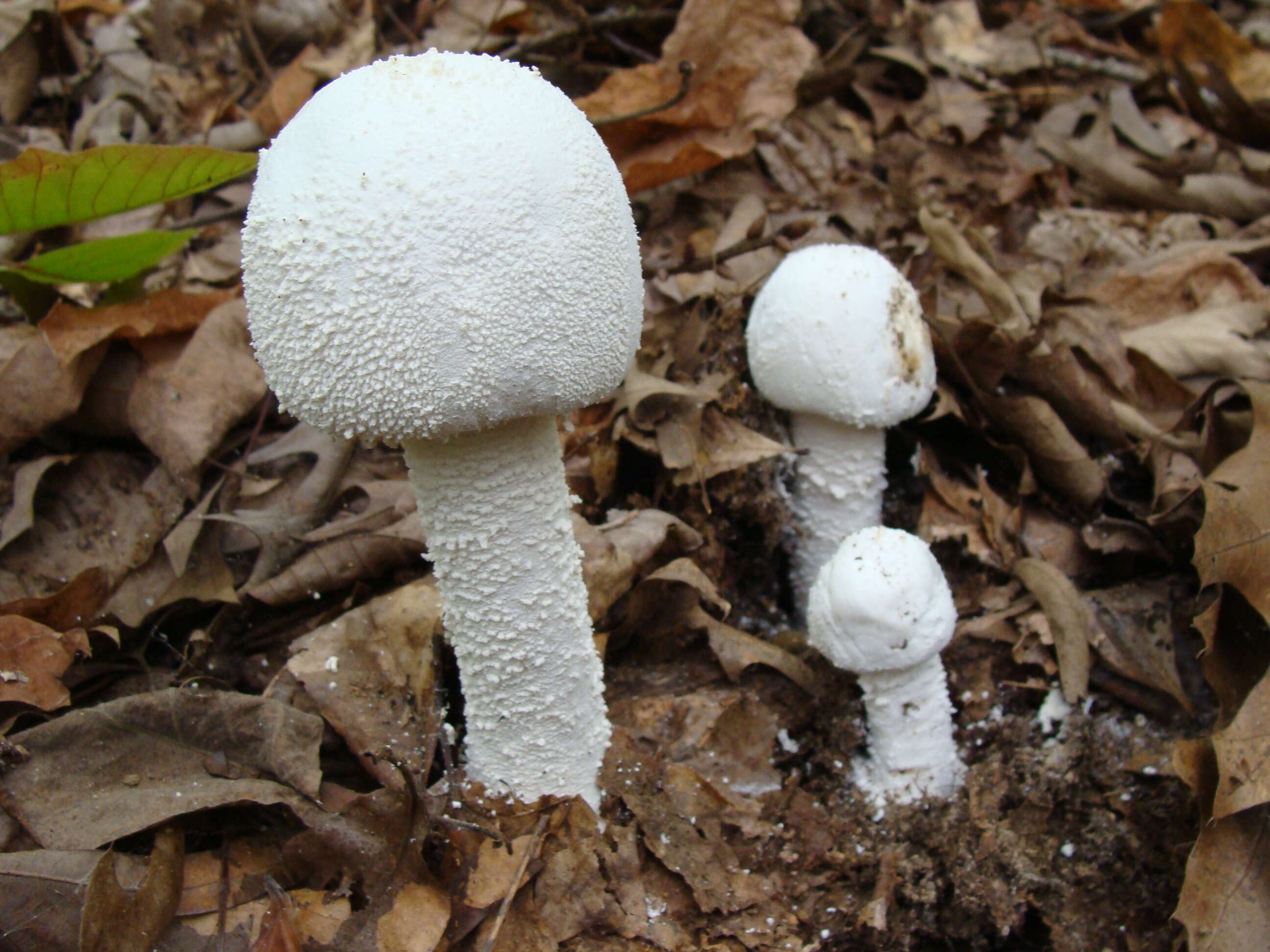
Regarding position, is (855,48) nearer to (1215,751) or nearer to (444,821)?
(1215,751)

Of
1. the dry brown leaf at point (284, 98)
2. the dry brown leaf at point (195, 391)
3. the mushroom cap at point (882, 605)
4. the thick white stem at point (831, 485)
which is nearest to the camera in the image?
the mushroom cap at point (882, 605)

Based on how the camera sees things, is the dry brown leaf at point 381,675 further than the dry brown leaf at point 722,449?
No

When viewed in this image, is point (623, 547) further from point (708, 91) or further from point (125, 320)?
point (708, 91)

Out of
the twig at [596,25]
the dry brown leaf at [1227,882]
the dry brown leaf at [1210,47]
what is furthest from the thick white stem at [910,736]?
the dry brown leaf at [1210,47]

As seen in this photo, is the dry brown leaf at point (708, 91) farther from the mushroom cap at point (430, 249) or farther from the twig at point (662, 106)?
the mushroom cap at point (430, 249)

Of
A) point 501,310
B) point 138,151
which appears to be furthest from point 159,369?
point 501,310

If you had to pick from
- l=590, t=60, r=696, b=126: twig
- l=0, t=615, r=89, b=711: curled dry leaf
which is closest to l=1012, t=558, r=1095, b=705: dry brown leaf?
l=590, t=60, r=696, b=126: twig

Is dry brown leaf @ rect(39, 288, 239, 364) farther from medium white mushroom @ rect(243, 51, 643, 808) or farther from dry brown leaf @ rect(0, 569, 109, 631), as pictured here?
medium white mushroom @ rect(243, 51, 643, 808)
